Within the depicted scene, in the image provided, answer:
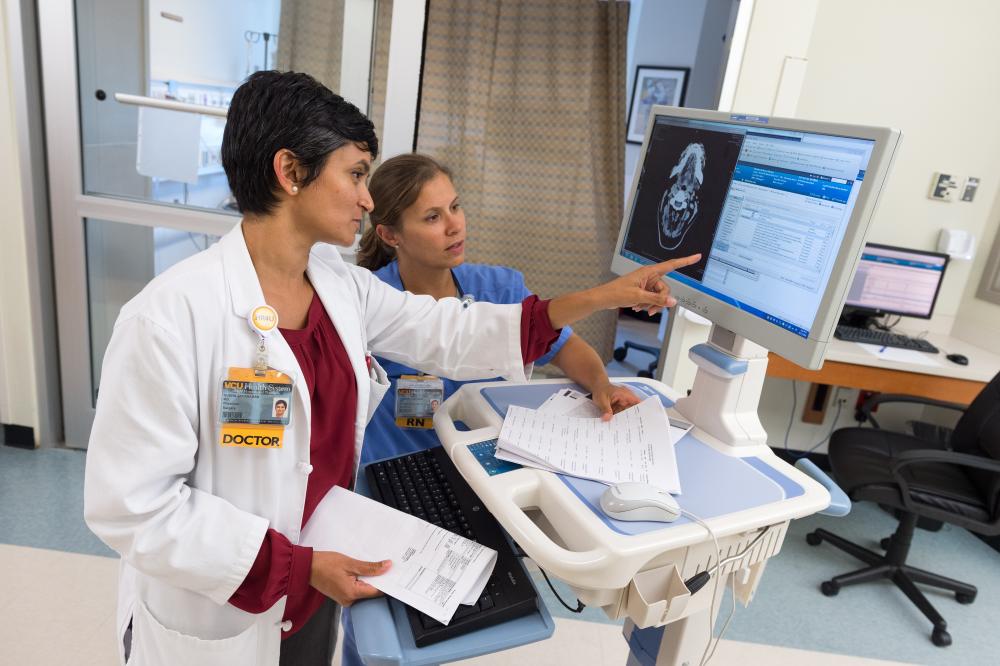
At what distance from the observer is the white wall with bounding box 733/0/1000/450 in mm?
2773

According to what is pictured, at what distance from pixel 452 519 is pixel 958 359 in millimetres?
2456

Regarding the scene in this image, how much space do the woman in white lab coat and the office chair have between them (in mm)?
1472

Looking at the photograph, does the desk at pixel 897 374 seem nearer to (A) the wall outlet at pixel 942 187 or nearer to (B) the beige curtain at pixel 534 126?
(A) the wall outlet at pixel 942 187

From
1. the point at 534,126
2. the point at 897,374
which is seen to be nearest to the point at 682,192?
the point at 897,374

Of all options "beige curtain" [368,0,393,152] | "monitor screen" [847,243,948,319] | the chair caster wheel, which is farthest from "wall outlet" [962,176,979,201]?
"beige curtain" [368,0,393,152]

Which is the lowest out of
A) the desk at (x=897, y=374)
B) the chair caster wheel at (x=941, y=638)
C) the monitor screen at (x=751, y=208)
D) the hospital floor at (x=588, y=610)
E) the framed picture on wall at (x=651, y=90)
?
the hospital floor at (x=588, y=610)

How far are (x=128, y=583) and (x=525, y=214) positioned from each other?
9.11 feet

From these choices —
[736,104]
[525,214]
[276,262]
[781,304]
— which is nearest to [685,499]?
[781,304]

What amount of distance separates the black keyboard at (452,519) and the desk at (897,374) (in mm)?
1813

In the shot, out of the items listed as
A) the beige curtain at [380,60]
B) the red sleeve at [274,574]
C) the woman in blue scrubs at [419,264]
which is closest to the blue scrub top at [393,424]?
the woman in blue scrubs at [419,264]

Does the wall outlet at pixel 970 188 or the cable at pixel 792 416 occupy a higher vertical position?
the wall outlet at pixel 970 188

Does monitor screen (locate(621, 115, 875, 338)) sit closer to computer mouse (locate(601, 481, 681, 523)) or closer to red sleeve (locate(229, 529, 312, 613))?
computer mouse (locate(601, 481, 681, 523))

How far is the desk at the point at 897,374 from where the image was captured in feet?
8.20

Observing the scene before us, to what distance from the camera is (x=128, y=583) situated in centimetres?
105
